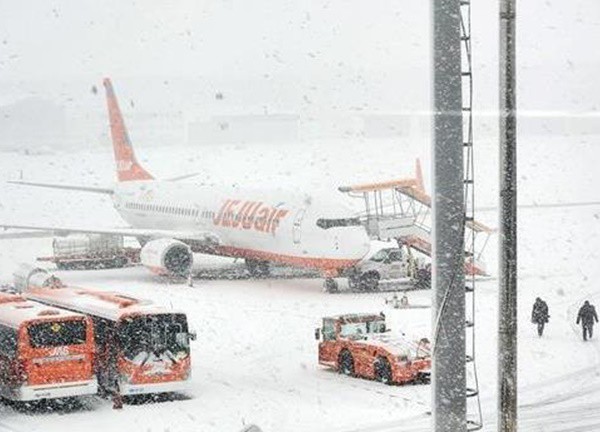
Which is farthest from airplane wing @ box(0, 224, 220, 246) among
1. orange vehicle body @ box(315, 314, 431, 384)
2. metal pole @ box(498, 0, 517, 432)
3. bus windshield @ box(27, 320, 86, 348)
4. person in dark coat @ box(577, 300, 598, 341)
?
metal pole @ box(498, 0, 517, 432)

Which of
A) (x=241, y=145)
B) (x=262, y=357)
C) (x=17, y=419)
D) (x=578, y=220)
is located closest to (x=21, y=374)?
(x=17, y=419)

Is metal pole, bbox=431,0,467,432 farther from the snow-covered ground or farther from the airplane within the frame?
the airplane

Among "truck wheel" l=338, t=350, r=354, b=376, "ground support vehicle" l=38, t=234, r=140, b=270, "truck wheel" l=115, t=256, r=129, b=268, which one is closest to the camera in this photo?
"truck wheel" l=338, t=350, r=354, b=376

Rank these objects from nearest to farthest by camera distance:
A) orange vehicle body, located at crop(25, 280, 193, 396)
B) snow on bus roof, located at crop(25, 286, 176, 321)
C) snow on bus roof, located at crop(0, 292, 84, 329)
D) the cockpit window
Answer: snow on bus roof, located at crop(0, 292, 84, 329), orange vehicle body, located at crop(25, 280, 193, 396), snow on bus roof, located at crop(25, 286, 176, 321), the cockpit window

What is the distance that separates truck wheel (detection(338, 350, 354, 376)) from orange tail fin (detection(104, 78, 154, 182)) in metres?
27.0

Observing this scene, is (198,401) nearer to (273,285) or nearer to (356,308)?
(356,308)

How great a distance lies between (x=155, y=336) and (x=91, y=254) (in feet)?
68.7

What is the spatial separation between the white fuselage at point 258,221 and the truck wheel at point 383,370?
929cm

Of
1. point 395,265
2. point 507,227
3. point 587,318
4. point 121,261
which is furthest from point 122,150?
point 507,227

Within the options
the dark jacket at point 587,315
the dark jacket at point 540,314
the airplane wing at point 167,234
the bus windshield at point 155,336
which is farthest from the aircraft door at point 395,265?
the bus windshield at point 155,336

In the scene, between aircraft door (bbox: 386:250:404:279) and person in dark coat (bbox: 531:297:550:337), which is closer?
person in dark coat (bbox: 531:297:550:337)

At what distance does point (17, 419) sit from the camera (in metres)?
16.1

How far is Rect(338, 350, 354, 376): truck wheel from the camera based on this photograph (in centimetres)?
1920

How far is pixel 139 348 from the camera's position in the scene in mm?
16969
